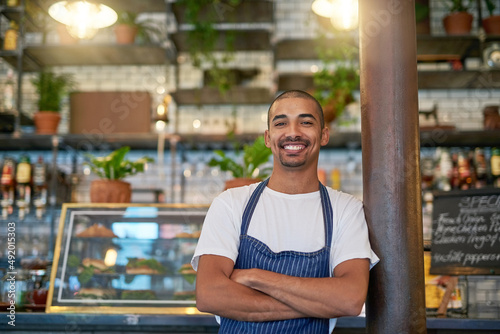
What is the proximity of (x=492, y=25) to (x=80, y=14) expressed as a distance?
3.53m

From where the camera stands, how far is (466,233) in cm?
239

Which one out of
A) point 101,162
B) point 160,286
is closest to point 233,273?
point 160,286

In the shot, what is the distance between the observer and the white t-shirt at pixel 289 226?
1.67 meters

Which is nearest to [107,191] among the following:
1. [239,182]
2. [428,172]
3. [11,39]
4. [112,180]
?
[112,180]

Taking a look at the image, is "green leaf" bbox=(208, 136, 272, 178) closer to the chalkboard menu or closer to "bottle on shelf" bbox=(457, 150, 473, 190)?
the chalkboard menu

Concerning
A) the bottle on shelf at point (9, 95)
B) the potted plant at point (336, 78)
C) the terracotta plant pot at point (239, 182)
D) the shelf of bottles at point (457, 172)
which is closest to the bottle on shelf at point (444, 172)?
the shelf of bottles at point (457, 172)

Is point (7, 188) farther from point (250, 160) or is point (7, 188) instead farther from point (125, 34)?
point (250, 160)

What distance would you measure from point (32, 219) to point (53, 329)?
3.02 m

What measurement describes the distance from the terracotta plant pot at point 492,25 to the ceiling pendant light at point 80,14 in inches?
129

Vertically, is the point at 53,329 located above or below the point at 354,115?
below

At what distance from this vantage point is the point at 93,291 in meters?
2.53

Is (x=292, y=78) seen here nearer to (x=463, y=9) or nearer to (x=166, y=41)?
(x=166, y=41)

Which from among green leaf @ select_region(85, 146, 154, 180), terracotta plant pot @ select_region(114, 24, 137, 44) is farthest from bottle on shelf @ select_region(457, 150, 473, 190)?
terracotta plant pot @ select_region(114, 24, 137, 44)

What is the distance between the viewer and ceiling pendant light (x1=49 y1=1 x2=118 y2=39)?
133 inches
